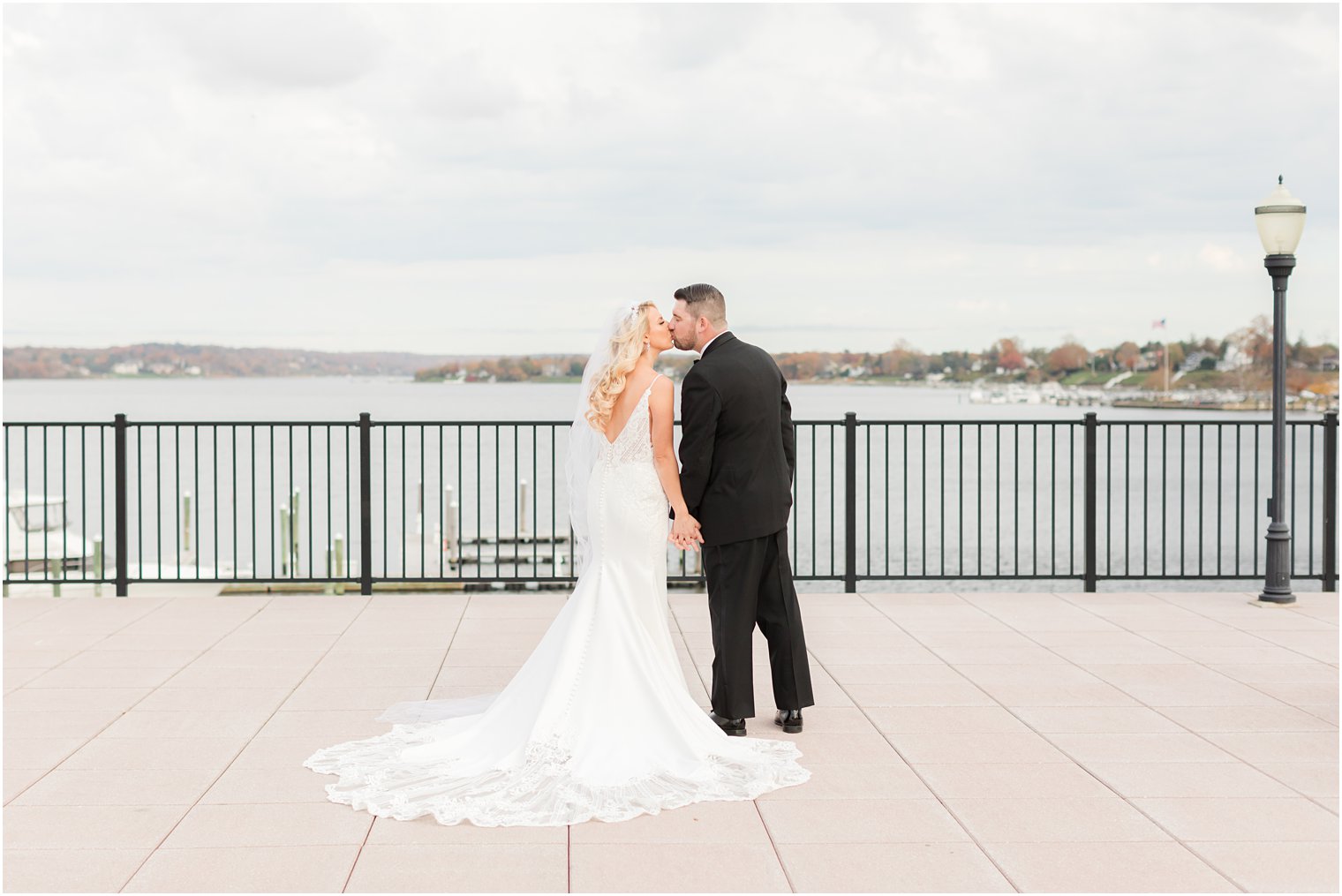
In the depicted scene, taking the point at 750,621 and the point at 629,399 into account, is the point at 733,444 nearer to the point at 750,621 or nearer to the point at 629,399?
the point at 629,399

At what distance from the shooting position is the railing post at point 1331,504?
920 centimetres

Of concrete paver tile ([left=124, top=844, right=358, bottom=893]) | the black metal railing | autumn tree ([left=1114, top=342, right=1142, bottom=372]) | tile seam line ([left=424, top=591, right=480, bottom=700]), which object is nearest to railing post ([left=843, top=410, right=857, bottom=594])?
the black metal railing

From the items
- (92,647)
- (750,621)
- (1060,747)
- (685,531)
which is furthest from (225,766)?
(1060,747)

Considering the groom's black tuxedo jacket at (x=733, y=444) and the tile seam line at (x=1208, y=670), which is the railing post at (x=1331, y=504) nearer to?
the tile seam line at (x=1208, y=670)

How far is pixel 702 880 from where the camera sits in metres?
3.71

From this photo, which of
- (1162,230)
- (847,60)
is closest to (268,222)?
(847,60)

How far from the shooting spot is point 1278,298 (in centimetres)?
913

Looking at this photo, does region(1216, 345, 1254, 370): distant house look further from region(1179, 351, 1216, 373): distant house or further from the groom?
the groom

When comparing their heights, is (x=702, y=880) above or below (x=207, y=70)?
below

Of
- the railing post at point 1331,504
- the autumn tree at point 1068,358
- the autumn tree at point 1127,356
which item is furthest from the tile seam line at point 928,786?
the autumn tree at point 1068,358

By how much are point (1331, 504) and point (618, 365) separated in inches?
Result: 278

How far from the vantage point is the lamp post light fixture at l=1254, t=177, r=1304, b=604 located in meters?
8.98

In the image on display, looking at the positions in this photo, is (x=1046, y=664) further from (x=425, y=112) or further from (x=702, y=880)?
(x=425, y=112)

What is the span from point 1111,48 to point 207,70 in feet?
146
